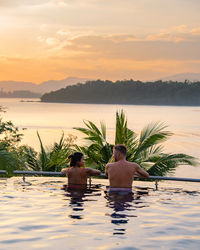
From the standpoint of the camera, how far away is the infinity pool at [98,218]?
671 cm

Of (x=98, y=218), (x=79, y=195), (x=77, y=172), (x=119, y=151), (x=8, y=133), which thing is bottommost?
(x=98, y=218)

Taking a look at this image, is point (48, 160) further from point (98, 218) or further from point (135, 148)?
point (98, 218)

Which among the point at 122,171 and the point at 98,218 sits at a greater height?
the point at 122,171

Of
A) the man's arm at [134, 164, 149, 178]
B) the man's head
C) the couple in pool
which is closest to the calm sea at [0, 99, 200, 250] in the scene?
the couple in pool

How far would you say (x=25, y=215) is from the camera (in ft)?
27.5

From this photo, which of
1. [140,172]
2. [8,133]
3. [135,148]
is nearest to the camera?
[140,172]

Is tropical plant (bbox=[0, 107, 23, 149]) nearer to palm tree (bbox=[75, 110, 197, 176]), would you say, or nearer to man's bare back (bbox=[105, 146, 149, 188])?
palm tree (bbox=[75, 110, 197, 176])

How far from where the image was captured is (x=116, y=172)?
33.5 ft

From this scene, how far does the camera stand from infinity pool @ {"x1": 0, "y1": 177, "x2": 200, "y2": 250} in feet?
22.0

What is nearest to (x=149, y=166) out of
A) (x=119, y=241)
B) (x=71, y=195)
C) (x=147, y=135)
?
(x=147, y=135)

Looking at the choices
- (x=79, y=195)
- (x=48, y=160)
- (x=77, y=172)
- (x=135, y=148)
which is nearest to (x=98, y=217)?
(x=79, y=195)

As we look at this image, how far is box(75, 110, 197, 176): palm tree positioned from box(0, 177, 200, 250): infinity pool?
3970mm

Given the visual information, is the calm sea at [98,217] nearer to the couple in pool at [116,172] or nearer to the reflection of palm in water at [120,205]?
the reflection of palm in water at [120,205]

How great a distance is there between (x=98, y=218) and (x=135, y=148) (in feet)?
27.4
